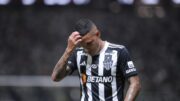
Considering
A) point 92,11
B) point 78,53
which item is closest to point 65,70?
point 78,53

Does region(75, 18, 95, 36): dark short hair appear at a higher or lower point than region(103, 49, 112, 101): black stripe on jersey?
higher

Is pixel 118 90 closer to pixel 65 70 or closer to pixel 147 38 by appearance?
pixel 65 70

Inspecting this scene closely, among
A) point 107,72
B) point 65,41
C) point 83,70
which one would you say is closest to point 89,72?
point 83,70

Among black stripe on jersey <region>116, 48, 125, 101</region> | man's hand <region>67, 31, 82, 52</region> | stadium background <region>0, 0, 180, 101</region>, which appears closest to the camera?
man's hand <region>67, 31, 82, 52</region>

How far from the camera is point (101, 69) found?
25.4 feet

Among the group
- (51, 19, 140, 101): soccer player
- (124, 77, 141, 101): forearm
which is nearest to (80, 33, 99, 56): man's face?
(51, 19, 140, 101): soccer player

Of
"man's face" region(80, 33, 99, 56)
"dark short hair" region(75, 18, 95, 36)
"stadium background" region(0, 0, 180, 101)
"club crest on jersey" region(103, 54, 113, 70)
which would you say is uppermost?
"dark short hair" region(75, 18, 95, 36)

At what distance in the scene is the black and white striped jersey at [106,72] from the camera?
7.70m

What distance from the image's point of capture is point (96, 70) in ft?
25.4

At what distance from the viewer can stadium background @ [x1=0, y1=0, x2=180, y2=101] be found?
1160 cm

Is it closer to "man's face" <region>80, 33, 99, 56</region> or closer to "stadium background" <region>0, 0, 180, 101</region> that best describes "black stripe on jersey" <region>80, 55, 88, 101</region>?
"man's face" <region>80, 33, 99, 56</region>

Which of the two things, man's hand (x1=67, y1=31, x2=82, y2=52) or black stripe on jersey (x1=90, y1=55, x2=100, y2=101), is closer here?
man's hand (x1=67, y1=31, x2=82, y2=52)

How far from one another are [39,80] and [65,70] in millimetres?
4425

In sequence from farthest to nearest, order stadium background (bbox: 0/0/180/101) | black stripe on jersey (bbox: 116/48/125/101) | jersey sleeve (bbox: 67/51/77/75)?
stadium background (bbox: 0/0/180/101) → jersey sleeve (bbox: 67/51/77/75) → black stripe on jersey (bbox: 116/48/125/101)
